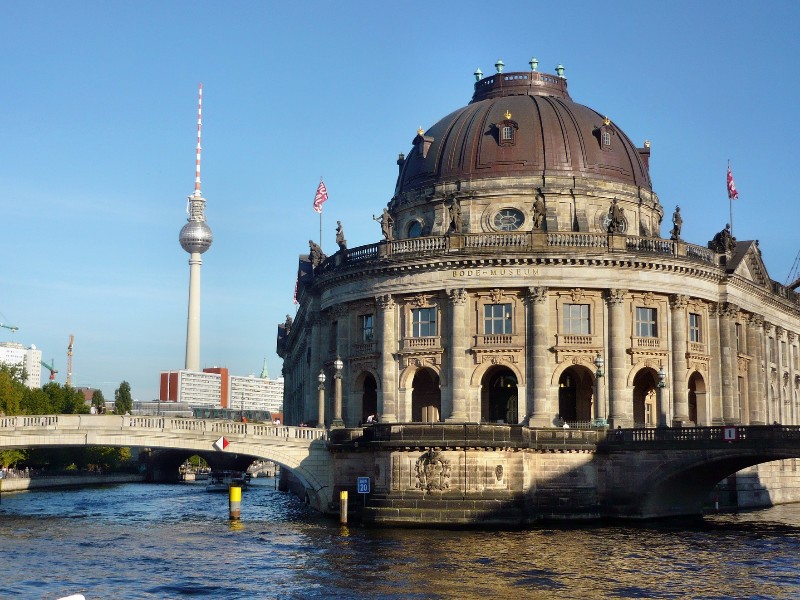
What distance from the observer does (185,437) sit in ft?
248

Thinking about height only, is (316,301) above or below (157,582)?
above

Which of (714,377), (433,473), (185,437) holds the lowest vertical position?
(433,473)

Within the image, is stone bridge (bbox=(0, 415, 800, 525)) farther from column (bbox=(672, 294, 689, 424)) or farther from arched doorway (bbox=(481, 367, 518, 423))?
arched doorway (bbox=(481, 367, 518, 423))

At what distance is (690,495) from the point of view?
258 feet

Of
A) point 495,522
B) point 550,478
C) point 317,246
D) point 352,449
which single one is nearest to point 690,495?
point 550,478

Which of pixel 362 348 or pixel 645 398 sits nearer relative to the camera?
pixel 362 348

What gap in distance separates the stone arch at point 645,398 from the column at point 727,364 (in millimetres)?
5124

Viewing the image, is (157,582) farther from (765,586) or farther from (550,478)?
(550,478)

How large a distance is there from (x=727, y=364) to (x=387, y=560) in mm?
42418

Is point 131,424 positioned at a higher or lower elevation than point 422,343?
lower

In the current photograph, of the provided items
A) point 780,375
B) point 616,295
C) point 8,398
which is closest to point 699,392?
point 616,295

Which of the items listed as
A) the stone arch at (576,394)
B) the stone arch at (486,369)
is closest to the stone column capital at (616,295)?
the stone arch at (576,394)

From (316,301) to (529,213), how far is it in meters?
18.9

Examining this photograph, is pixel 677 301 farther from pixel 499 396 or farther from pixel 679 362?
pixel 499 396
